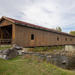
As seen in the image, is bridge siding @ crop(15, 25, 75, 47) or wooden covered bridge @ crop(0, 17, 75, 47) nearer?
wooden covered bridge @ crop(0, 17, 75, 47)

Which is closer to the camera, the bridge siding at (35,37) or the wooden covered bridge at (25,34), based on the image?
the wooden covered bridge at (25,34)

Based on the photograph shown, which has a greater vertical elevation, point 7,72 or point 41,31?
point 41,31

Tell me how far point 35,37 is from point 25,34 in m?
1.89

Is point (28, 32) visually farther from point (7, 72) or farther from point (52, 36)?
point (7, 72)

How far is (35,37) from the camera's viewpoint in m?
11.9

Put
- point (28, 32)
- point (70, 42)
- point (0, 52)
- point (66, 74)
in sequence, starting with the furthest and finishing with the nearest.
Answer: point (70, 42)
point (28, 32)
point (0, 52)
point (66, 74)

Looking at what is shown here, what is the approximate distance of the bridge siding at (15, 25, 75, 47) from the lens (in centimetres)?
991

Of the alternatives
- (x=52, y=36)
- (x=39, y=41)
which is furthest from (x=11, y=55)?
(x=52, y=36)

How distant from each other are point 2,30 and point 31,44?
5.34 meters

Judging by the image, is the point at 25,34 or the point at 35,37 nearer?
the point at 25,34

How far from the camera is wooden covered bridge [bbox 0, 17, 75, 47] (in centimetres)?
955

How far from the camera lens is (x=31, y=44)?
1126cm

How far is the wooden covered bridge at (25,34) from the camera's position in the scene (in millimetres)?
9555

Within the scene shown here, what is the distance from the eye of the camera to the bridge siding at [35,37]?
9906 millimetres
